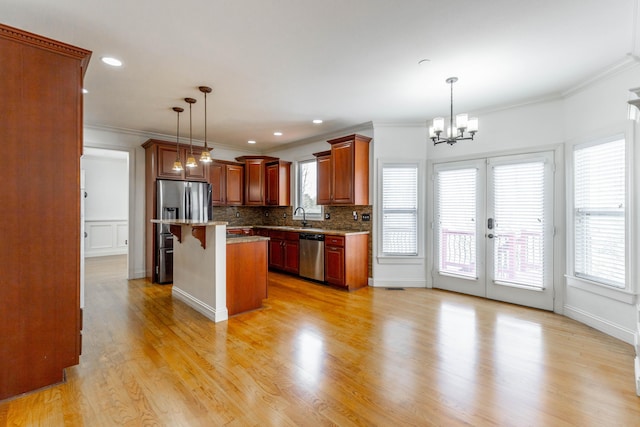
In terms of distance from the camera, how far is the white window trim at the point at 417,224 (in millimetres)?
4844

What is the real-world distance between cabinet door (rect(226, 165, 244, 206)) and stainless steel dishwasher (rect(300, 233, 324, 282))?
2.04m

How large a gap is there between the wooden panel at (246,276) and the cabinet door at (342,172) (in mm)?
1759

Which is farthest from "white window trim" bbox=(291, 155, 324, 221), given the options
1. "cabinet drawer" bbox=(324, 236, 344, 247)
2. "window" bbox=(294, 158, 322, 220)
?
"cabinet drawer" bbox=(324, 236, 344, 247)

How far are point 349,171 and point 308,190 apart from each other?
158cm

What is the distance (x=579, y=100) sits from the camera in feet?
11.3

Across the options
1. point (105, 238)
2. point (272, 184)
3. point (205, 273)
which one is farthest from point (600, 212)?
point (105, 238)

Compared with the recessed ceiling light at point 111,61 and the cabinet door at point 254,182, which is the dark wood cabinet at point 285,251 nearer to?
the cabinet door at point 254,182

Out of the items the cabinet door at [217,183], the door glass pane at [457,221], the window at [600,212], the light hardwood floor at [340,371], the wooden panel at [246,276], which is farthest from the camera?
the cabinet door at [217,183]

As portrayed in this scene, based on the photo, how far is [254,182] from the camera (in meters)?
6.74

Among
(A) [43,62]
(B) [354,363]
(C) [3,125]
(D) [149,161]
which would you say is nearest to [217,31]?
(A) [43,62]

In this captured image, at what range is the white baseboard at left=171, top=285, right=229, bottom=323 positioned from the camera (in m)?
3.38

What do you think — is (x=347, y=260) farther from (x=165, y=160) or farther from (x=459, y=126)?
(x=165, y=160)

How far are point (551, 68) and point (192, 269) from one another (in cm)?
466

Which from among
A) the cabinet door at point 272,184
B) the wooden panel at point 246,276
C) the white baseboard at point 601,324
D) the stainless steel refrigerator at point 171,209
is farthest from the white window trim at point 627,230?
the stainless steel refrigerator at point 171,209
